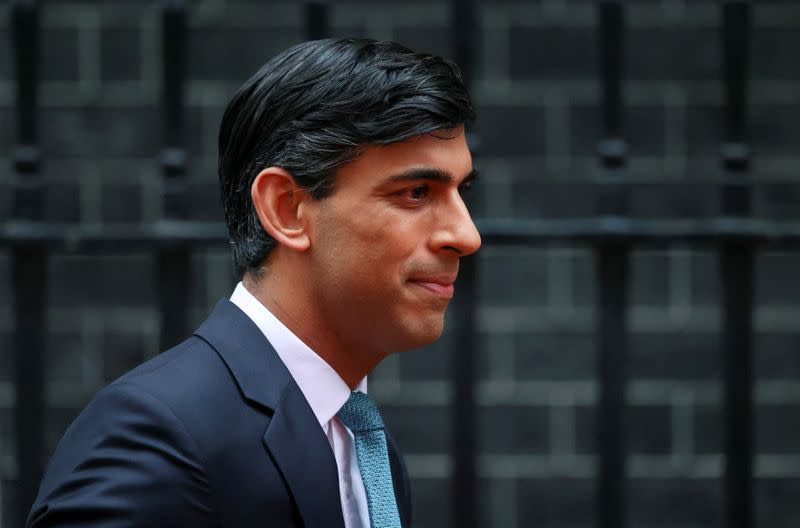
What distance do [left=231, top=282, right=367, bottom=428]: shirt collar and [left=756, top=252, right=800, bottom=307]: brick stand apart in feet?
8.04

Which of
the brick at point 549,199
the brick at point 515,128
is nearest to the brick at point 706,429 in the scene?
the brick at point 549,199

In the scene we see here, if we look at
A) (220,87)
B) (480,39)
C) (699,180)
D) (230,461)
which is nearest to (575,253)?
(699,180)

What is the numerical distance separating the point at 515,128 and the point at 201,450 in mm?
2586

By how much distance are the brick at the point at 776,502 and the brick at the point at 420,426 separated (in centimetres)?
98

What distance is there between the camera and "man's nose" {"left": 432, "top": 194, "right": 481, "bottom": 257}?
230 centimetres

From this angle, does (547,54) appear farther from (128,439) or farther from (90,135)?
(128,439)

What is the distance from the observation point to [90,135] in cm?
451

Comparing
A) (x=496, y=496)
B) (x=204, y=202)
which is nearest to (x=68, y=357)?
(x=204, y=202)

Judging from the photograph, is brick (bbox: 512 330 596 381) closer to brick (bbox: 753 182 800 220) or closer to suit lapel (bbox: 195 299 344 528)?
brick (bbox: 753 182 800 220)

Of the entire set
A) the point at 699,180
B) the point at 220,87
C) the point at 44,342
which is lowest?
the point at 44,342

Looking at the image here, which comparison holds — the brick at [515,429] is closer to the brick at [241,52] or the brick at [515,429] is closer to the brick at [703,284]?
the brick at [703,284]

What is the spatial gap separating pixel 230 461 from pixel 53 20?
2.80 meters

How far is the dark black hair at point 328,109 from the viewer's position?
228cm

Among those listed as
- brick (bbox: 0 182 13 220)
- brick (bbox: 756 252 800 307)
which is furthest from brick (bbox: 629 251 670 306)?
brick (bbox: 0 182 13 220)
